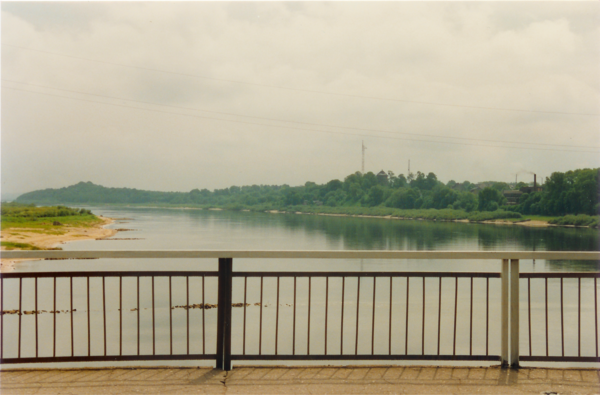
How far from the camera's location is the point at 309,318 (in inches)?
151

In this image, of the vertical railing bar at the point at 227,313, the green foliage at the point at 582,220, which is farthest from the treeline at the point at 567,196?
the vertical railing bar at the point at 227,313

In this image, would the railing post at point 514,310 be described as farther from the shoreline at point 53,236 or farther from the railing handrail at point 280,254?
the shoreline at point 53,236

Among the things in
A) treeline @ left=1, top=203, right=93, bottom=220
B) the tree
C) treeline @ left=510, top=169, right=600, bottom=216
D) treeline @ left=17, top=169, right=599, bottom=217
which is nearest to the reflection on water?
treeline @ left=1, top=203, right=93, bottom=220

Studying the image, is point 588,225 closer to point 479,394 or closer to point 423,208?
point 423,208

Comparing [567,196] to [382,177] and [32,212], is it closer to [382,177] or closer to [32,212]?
[382,177]

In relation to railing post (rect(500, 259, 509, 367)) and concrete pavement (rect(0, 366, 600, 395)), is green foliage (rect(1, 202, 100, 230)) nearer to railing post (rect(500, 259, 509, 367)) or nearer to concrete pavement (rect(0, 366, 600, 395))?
concrete pavement (rect(0, 366, 600, 395))

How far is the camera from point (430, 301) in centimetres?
3541

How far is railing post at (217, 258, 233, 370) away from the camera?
3934 millimetres

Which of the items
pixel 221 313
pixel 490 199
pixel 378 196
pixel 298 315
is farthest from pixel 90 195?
pixel 221 313

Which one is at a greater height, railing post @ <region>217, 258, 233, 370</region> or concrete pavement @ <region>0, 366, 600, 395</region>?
railing post @ <region>217, 258, 233, 370</region>

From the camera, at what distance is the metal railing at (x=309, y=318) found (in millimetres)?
3918

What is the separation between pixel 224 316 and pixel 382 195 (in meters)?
151

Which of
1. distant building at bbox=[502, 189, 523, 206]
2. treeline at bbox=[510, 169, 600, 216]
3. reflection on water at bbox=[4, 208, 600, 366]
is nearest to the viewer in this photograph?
reflection on water at bbox=[4, 208, 600, 366]

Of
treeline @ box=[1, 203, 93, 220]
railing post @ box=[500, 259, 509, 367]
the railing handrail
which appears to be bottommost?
treeline @ box=[1, 203, 93, 220]
